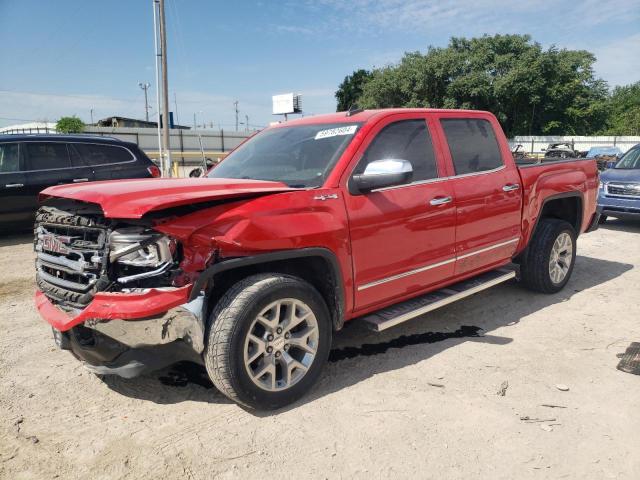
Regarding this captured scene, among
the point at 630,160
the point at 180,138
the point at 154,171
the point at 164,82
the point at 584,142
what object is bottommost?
the point at 154,171

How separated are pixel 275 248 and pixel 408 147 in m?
1.53

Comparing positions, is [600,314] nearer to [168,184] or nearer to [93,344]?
[168,184]

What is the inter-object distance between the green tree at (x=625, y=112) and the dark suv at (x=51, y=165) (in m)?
48.3

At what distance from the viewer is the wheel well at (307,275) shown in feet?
9.71

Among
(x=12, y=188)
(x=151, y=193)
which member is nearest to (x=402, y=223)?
(x=151, y=193)

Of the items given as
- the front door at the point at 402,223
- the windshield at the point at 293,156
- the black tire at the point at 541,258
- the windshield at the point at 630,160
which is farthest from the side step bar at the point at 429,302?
the windshield at the point at 630,160

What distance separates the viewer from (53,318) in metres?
2.97

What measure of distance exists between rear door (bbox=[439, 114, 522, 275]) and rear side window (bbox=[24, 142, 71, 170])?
6.79 m

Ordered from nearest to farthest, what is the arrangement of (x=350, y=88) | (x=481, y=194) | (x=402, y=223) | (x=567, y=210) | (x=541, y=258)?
(x=402, y=223), (x=481, y=194), (x=541, y=258), (x=567, y=210), (x=350, y=88)

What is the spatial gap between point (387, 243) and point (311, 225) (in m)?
0.68

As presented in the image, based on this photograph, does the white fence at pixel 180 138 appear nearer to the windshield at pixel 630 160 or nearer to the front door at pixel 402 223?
the windshield at pixel 630 160

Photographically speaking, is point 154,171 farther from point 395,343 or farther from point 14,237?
point 395,343

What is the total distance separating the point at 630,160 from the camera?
10.4 meters

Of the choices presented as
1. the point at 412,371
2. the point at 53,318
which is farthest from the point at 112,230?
the point at 412,371
